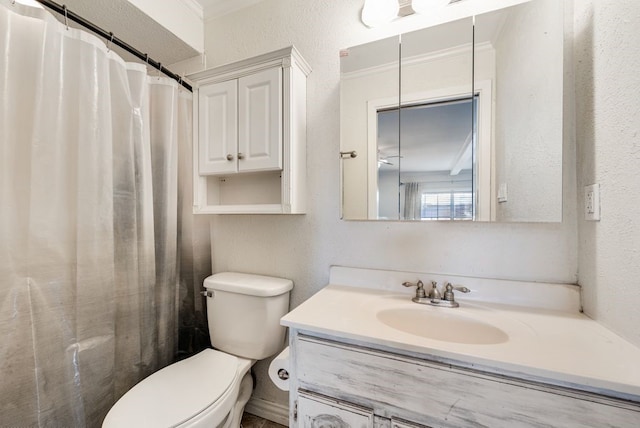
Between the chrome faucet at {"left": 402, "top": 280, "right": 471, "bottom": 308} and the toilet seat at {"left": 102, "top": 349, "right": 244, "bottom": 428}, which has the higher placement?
the chrome faucet at {"left": 402, "top": 280, "right": 471, "bottom": 308}

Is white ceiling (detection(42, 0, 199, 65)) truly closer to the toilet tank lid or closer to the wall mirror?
the wall mirror

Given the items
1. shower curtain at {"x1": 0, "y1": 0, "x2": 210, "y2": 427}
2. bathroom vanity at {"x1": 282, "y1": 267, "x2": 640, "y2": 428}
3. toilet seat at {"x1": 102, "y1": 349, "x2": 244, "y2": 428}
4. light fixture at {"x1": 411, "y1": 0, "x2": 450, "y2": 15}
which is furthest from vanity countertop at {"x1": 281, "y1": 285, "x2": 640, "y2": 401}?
light fixture at {"x1": 411, "y1": 0, "x2": 450, "y2": 15}

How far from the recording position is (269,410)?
4.44 feet

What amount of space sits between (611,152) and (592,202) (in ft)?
0.53

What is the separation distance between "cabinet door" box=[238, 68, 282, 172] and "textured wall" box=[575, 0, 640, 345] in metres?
1.10

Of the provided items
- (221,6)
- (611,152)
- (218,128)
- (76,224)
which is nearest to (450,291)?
(611,152)

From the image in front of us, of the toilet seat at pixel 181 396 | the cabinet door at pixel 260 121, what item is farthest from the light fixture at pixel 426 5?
the toilet seat at pixel 181 396

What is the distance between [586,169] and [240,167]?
1335mm

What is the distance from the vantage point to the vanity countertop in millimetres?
543

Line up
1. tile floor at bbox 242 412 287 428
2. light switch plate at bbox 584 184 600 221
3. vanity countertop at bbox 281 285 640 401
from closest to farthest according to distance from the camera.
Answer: vanity countertop at bbox 281 285 640 401 → light switch plate at bbox 584 184 600 221 → tile floor at bbox 242 412 287 428

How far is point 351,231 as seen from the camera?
1.21 m

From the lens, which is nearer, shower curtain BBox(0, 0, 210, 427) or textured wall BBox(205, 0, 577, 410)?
shower curtain BBox(0, 0, 210, 427)

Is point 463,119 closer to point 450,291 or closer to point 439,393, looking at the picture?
point 450,291

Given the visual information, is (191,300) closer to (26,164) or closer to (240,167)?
(240,167)
